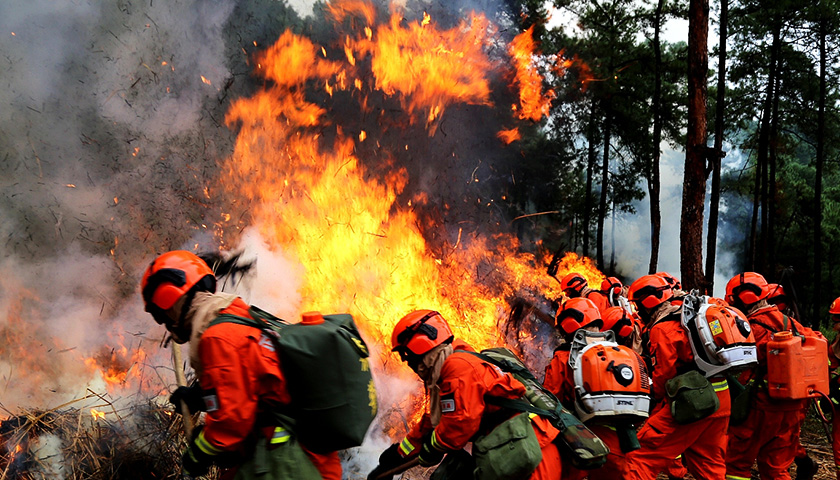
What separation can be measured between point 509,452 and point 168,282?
6.80 ft

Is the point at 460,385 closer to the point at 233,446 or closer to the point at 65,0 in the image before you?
the point at 233,446

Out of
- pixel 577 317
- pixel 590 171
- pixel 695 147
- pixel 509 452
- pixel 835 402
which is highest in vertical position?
pixel 590 171

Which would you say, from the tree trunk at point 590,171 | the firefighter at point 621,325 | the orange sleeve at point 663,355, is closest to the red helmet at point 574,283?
the firefighter at point 621,325

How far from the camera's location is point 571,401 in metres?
4.82

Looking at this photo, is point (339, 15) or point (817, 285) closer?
point (339, 15)

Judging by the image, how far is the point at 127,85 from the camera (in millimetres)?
7078

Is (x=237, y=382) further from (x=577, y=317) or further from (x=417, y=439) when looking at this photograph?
(x=577, y=317)

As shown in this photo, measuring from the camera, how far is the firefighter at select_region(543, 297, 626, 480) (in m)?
4.65

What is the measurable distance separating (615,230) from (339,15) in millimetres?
A: 21117

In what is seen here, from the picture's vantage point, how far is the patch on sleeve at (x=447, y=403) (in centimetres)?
354

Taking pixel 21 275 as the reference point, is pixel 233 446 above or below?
below

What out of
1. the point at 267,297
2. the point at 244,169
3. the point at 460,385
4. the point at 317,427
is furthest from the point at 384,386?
the point at 317,427

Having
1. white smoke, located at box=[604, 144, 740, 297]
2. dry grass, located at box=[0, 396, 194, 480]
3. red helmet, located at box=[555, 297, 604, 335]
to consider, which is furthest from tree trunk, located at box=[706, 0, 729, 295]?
white smoke, located at box=[604, 144, 740, 297]

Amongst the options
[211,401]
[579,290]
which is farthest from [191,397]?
[579,290]
